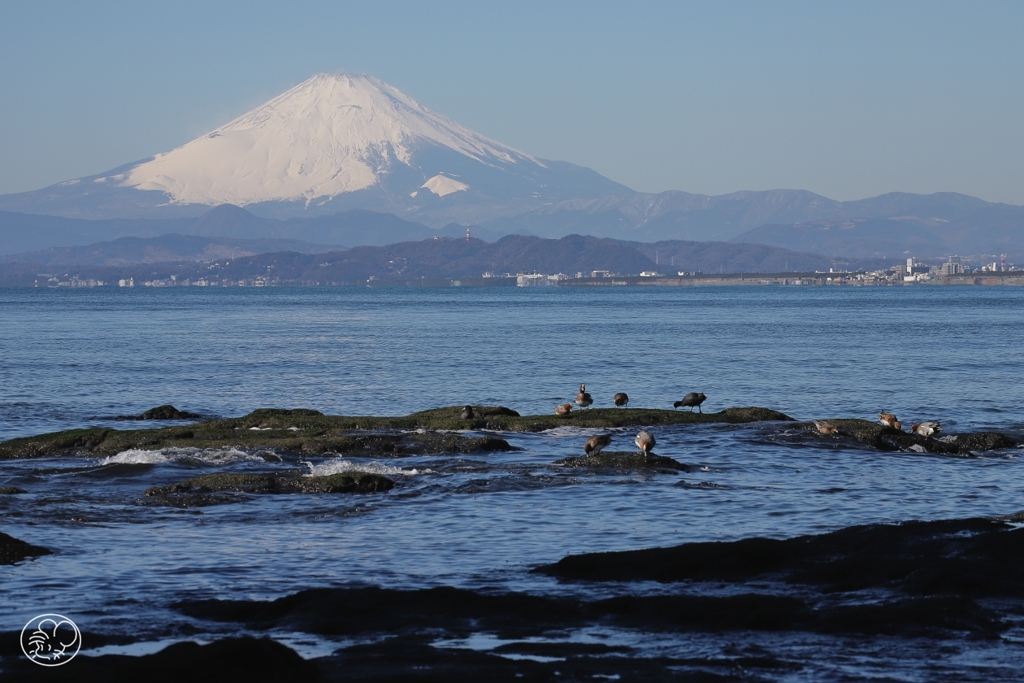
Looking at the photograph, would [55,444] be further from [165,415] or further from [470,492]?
[470,492]

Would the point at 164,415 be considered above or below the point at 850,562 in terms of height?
below

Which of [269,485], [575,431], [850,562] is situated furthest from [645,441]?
[850,562]

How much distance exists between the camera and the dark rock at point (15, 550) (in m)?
14.8

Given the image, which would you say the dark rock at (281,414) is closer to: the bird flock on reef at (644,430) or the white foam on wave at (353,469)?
the bird flock on reef at (644,430)

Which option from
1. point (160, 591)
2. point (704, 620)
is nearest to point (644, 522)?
point (704, 620)

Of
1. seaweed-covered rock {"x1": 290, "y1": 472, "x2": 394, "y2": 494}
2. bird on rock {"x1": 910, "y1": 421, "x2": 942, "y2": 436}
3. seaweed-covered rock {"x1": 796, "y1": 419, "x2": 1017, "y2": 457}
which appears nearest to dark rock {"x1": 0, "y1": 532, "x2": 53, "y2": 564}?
seaweed-covered rock {"x1": 290, "y1": 472, "x2": 394, "y2": 494}

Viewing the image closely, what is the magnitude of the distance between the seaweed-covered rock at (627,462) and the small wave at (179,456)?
6.00m

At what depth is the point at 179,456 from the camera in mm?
23844

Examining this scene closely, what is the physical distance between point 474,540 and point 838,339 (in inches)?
2652

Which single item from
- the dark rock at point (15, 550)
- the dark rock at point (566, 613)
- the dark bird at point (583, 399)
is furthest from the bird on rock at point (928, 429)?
the dark rock at point (15, 550)

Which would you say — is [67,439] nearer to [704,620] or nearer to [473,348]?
[704,620]

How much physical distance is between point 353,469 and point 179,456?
3737 mm

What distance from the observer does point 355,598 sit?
1254 centimetres

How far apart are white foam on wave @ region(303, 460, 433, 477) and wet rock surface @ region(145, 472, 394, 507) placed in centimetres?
105
